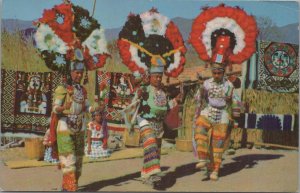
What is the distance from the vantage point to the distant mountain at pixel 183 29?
733cm

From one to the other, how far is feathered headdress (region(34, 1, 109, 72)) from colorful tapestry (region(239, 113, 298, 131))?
8.11ft

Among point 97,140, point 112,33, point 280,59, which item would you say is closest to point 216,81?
point 280,59

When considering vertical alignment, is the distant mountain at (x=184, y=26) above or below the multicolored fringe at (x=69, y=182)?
above

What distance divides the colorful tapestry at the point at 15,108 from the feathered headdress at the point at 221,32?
6.84 feet

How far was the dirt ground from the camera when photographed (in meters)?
7.41

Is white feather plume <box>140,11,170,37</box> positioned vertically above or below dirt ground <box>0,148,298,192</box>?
above

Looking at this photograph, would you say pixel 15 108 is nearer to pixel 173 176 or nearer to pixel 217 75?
pixel 173 176

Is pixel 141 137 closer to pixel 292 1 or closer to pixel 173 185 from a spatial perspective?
pixel 173 185

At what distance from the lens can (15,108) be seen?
7.53m

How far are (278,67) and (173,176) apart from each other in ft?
7.44

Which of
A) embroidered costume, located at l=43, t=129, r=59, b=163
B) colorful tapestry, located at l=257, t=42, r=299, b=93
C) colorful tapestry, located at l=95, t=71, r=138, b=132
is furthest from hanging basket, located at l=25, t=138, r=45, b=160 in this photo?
colorful tapestry, located at l=257, t=42, r=299, b=93

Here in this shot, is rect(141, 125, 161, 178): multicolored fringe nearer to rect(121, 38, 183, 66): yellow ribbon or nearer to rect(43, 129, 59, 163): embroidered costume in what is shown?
rect(121, 38, 183, 66): yellow ribbon

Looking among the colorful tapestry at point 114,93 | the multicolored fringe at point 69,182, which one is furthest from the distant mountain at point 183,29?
the multicolored fringe at point 69,182

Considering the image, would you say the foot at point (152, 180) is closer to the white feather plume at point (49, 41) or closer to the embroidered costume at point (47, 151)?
the embroidered costume at point (47, 151)
